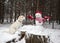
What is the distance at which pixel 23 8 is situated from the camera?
8164 millimetres

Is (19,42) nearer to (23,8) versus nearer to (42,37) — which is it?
(42,37)

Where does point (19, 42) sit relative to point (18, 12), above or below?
below

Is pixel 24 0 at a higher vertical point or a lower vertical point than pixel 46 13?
higher

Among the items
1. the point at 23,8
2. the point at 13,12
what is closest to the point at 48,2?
the point at 23,8

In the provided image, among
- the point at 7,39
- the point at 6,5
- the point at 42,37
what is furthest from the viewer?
the point at 6,5

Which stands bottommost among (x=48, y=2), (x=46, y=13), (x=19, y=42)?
(x=19, y=42)

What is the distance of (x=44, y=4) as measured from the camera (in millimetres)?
8094

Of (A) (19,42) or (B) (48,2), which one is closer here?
(A) (19,42)

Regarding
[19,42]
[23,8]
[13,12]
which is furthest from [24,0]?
[19,42]

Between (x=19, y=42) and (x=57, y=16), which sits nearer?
(x=19, y=42)

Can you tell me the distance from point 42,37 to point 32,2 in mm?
4465

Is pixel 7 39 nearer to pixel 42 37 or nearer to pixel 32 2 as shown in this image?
pixel 42 37

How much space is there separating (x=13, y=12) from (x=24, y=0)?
1.03 m

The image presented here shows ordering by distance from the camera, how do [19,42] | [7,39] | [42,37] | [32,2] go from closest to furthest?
1. [42,37]
2. [7,39]
3. [19,42]
4. [32,2]
